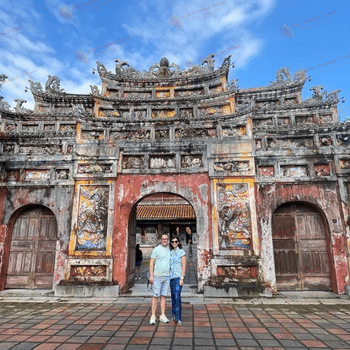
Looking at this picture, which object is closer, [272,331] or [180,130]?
[272,331]

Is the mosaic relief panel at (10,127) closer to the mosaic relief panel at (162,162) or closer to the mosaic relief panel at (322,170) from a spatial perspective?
the mosaic relief panel at (162,162)

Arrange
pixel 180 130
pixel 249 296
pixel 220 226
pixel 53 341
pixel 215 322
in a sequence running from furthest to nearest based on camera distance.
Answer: pixel 180 130 < pixel 220 226 < pixel 249 296 < pixel 215 322 < pixel 53 341

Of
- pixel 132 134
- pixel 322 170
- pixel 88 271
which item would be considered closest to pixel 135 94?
pixel 132 134

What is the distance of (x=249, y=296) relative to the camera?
712 cm

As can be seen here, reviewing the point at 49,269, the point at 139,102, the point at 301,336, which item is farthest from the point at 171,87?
the point at 301,336

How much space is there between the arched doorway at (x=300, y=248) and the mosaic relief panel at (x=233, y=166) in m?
1.65

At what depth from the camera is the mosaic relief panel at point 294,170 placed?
26.6 ft

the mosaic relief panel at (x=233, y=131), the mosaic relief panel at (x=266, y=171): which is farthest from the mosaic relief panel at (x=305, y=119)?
the mosaic relief panel at (x=266, y=171)

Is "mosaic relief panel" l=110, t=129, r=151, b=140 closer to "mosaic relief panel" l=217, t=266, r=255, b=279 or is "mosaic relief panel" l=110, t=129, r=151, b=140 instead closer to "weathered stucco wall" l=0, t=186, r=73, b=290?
"weathered stucco wall" l=0, t=186, r=73, b=290

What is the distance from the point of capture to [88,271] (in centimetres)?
773

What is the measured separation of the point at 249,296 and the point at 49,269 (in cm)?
612

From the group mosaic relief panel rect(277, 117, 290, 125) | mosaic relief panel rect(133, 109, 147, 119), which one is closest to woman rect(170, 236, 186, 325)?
mosaic relief panel rect(133, 109, 147, 119)

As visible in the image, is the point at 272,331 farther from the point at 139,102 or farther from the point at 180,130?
the point at 139,102

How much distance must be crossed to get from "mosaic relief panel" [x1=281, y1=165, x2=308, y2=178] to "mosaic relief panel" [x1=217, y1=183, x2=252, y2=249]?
1.32 metres
